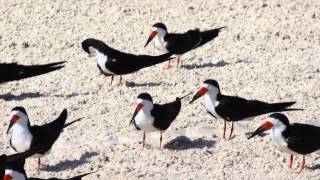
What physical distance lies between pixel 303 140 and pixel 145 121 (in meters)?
1.57

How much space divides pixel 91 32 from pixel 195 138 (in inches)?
167

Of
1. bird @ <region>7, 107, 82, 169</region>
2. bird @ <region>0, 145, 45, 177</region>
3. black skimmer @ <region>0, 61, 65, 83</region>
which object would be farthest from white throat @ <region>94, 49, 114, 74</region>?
bird @ <region>0, 145, 45, 177</region>

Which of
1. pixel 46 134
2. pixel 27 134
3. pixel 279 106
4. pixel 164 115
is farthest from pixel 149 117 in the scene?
pixel 279 106

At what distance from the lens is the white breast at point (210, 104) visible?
8.94 meters

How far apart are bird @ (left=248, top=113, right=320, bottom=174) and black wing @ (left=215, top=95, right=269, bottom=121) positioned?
0.64 metres

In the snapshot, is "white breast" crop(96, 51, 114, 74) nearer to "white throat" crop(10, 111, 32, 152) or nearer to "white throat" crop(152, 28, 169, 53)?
"white throat" crop(152, 28, 169, 53)

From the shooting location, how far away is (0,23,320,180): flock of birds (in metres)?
8.03

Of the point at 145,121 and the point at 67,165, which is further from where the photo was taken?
the point at 145,121

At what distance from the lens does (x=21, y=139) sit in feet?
27.3

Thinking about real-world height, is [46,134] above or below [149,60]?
below

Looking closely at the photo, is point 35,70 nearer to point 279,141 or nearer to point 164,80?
point 164,80

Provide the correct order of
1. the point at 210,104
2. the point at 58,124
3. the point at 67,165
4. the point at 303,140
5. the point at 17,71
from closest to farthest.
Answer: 1. the point at 303,140
2. the point at 67,165
3. the point at 58,124
4. the point at 210,104
5. the point at 17,71

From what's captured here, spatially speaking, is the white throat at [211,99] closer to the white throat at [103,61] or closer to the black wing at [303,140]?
the black wing at [303,140]

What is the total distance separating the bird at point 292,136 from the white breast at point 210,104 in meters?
0.83
